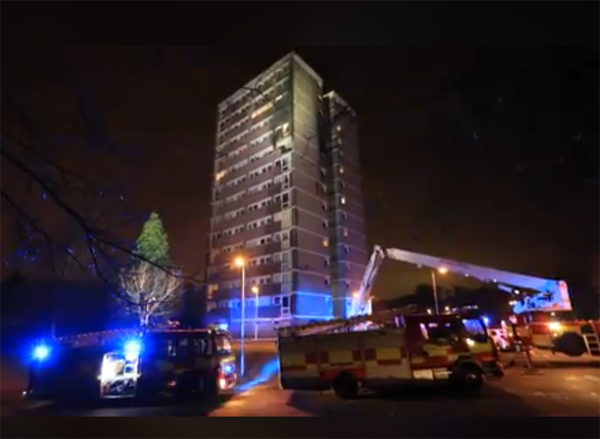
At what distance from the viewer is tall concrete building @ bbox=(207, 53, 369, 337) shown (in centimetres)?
4822

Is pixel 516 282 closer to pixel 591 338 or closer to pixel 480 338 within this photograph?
pixel 591 338

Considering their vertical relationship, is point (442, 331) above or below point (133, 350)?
above

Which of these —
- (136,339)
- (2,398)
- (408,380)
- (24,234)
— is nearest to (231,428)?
(24,234)

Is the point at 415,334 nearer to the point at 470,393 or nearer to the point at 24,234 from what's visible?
the point at 470,393

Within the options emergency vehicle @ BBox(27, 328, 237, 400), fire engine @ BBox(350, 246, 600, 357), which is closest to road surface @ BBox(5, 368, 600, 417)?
emergency vehicle @ BBox(27, 328, 237, 400)

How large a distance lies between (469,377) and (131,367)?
32.6 feet

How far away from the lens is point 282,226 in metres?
50.2

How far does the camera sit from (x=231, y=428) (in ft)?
9.76

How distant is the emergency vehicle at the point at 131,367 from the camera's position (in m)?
10.9

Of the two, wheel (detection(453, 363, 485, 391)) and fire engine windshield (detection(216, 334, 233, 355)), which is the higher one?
fire engine windshield (detection(216, 334, 233, 355))

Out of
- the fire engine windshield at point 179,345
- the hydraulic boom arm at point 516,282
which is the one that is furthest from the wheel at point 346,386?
the hydraulic boom arm at point 516,282

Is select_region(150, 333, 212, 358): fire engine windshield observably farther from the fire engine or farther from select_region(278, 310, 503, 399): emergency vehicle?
the fire engine

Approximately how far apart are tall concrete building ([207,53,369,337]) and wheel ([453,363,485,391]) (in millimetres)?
36026

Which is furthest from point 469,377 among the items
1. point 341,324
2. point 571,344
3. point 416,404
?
point 571,344
